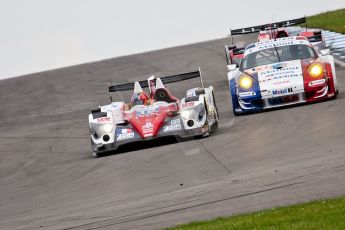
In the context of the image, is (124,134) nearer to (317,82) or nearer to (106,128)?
(106,128)

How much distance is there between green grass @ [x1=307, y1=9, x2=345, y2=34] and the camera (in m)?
35.1

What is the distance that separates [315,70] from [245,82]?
1.23m

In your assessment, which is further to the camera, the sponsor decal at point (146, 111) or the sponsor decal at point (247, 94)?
the sponsor decal at point (247, 94)

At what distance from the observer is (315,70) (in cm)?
1797

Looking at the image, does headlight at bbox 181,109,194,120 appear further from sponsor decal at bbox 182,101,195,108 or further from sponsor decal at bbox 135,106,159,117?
sponsor decal at bbox 135,106,159,117

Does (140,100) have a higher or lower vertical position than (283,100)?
higher

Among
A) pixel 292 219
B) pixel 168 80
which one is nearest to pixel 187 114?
pixel 168 80

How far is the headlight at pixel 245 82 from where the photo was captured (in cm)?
1822

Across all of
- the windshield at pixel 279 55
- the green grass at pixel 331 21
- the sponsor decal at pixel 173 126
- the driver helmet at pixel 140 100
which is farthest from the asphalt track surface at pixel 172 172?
the green grass at pixel 331 21

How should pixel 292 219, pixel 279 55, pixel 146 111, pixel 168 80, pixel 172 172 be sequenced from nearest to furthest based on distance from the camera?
pixel 292 219 < pixel 172 172 < pixel 146 111 < pixel 168 80 < pixel 279 55

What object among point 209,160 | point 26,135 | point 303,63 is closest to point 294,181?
Result: point 209,160

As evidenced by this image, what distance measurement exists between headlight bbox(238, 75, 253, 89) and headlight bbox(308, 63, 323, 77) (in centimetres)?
104

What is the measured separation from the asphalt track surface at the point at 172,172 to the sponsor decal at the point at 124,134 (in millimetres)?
327

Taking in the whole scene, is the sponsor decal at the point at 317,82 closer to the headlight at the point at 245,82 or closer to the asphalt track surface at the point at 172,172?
the asphalt track surface at the point at 172,172
